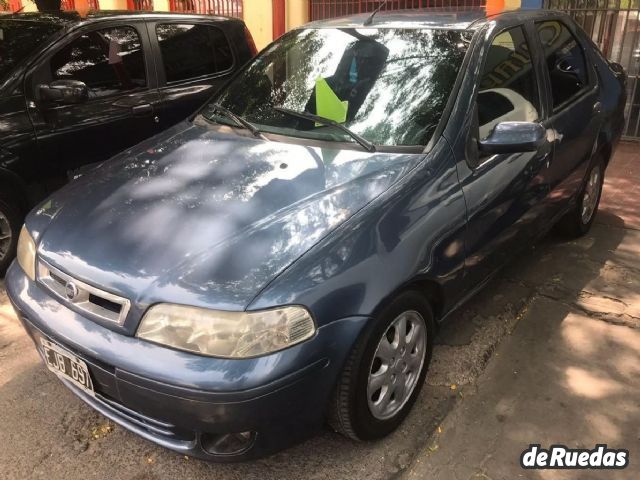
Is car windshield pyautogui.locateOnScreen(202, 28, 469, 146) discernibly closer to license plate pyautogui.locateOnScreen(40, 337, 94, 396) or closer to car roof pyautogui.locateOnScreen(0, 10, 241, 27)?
Answer: license plate pyautogui.locateOnScreen(40, 337, 94, 396)

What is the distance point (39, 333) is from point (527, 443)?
2.05 metres

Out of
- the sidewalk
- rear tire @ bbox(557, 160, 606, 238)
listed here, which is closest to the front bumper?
the sidewalk

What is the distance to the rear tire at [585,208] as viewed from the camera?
420 cm

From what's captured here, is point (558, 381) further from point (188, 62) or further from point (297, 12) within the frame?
point (297, 12)

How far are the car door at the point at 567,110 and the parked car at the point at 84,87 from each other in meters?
2.76

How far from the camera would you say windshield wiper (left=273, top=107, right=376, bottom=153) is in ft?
8.62

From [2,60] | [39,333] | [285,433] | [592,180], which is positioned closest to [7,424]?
[39,333]

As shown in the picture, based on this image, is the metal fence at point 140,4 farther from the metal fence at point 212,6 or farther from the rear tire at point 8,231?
the rear tire at point 8,231

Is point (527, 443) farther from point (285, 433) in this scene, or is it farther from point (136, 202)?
point (136, 202)

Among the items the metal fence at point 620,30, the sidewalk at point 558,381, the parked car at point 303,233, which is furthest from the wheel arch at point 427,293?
the metal fence at point 620,30

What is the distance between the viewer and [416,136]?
2619mm

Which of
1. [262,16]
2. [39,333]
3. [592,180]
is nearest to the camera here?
[39,333]

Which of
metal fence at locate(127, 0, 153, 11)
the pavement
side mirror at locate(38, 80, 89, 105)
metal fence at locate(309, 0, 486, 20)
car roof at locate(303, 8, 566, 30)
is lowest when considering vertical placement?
the pavement

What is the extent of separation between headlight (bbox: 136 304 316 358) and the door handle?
2900 mm
